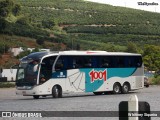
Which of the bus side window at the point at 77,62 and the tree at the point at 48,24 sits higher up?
the tree at the point at 48,24

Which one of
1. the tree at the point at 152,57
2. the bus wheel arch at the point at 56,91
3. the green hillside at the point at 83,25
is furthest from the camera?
the green hillside at the point at 83,25

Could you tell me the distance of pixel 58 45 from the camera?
9056cm

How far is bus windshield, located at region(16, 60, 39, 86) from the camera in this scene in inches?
1078

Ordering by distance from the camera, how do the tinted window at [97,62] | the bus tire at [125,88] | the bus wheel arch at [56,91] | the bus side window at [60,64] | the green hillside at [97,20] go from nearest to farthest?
the bus wheel arch at [56,91] < the bus side window at [60,64] < the tinted window at [97,62] < the bus tire at [125,88] < the green hillside at [97,20]

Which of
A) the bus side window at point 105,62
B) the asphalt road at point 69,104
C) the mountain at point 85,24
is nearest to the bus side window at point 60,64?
the asphalt road at point 69,104

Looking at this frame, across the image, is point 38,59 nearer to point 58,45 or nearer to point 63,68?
point 63,68

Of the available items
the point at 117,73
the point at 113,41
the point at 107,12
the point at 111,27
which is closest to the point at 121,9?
the point at 107,12

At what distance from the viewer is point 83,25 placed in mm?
112000

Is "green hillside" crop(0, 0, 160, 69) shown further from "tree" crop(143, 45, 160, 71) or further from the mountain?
"tree" crop(143, 45, 160, 71)

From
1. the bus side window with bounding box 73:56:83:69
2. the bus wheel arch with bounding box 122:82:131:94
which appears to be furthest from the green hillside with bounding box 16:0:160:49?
the bus side window with bounding box 73:56:83:69

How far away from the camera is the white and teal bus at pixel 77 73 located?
27.4 meters

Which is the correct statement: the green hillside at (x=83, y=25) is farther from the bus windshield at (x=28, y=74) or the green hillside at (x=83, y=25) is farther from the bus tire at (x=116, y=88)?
the bus windshield at (x=28, y=74)

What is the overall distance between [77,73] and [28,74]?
2.97 metres

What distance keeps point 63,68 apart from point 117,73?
14.4 ft
